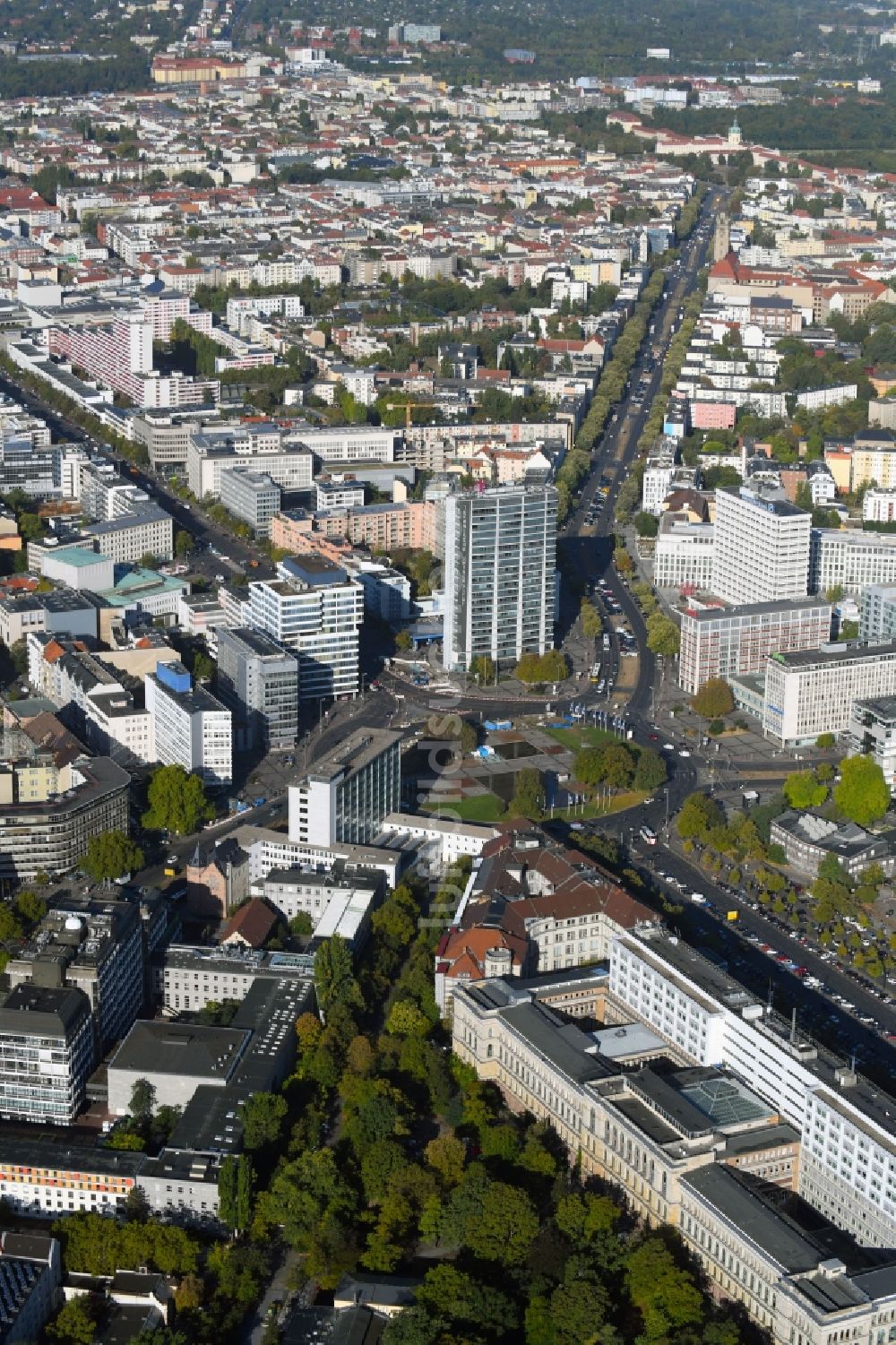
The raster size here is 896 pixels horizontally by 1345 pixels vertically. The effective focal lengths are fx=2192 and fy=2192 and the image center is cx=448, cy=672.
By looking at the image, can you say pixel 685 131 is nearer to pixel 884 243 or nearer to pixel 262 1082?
pixel 884 243

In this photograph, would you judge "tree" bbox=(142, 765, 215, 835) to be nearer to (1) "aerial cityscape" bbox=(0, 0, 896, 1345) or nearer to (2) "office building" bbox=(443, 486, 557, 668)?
(1) "aerial cityscape" bbox=(0, 0, 896, 1345)

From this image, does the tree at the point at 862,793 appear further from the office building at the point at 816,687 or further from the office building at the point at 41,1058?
the office building at the point at 41,1058

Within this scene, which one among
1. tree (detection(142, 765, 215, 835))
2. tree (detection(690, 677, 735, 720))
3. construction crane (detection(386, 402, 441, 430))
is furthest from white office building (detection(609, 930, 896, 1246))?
construction crane (detection(386, 402, 441, 430))

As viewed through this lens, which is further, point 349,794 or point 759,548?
point 759,548

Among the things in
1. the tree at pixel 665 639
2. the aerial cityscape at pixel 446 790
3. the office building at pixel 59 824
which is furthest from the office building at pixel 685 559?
the office building at pixel 59 824

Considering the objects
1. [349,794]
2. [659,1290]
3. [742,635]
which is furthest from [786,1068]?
[742,635]

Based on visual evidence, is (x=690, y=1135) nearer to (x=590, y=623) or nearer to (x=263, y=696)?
(x=263, y=696)
